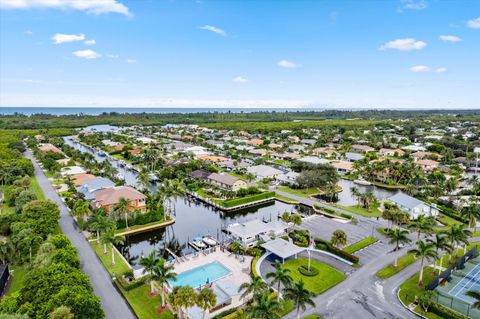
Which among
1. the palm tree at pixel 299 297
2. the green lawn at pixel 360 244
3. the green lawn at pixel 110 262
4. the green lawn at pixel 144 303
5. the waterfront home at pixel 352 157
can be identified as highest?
the waterfront home at pixel 352 157

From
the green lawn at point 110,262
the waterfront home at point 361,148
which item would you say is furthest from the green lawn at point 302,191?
the waterfront home at point 361,148

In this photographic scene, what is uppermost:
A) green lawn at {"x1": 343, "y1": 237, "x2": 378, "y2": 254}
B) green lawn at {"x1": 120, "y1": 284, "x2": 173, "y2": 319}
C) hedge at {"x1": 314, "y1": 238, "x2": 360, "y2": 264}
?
hedge at {"x1": 314, "y1": 238, "x2": 360, "y2": 264}

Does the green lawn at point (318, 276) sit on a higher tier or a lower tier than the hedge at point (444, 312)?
lower

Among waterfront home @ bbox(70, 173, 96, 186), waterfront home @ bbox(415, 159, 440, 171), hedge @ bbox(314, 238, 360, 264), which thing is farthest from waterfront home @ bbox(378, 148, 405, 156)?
waterfront home @ bbox(70, 173, 96, 186)

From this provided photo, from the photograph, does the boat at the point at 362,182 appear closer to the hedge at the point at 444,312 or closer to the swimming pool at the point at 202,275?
the hedge at the point at 444,312

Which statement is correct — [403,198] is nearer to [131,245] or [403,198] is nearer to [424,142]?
[131,245]

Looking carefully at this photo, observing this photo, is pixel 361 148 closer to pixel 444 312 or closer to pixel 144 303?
pixel 444 312

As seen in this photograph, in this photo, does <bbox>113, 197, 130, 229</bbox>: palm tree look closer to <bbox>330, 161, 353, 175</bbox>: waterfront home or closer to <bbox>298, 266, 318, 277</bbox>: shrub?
<bbox>298, 266, 318, 277</bbox>: shrub
